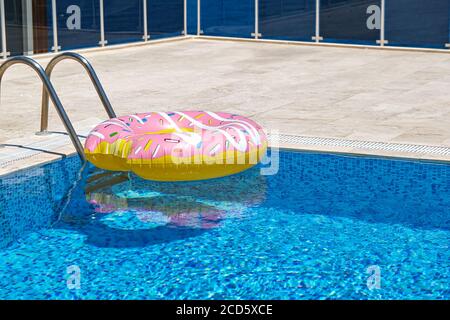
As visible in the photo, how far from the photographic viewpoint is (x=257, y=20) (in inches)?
608

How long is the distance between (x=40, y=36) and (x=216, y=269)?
8946 millimetres

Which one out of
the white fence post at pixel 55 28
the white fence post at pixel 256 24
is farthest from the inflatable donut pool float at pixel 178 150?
the white fence post at pixel 256 24

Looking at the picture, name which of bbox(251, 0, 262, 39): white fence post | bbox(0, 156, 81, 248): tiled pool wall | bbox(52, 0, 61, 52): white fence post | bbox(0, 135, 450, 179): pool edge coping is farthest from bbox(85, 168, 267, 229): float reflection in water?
bbox(251, 0, 262, 39): white fence post

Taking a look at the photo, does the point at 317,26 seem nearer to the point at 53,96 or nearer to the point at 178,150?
the point at 53,96

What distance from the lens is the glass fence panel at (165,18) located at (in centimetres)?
1531

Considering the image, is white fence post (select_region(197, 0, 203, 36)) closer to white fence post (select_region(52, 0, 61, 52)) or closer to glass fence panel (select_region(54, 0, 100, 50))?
glass fence panel (select_region(54, 0, 100, 50))

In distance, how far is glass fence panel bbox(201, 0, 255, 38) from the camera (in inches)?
605

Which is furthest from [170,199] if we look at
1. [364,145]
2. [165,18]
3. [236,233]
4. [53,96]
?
[165,18]

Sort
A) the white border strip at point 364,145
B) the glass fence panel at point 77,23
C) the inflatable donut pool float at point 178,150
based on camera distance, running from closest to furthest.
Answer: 1. the inflatable donut pool float at point 178,150
2. the white border strip at point 364,145
3. the glass fence panel at point 77,23

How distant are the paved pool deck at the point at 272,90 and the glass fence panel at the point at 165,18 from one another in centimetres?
52

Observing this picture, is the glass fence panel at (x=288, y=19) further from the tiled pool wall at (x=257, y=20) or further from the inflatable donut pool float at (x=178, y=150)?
the inflatable donut pool float at (x=178, y=150)

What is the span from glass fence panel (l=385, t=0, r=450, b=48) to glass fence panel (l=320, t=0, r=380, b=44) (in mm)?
218
